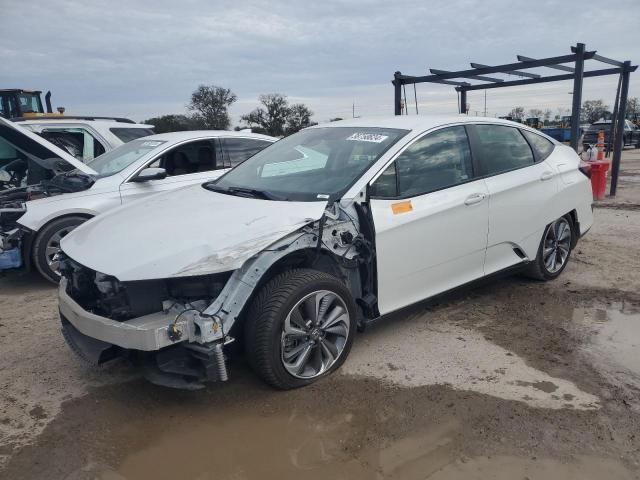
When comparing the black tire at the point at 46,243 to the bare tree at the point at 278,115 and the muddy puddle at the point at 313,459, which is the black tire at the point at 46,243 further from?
the bare tree at the point at 278,115

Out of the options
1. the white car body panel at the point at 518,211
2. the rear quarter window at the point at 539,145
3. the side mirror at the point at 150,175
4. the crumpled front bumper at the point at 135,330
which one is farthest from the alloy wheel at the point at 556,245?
the side mirror at the point at 150,175

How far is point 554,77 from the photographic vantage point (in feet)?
31.4

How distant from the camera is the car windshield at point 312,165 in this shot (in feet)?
12.6

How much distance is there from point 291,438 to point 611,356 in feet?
7.74

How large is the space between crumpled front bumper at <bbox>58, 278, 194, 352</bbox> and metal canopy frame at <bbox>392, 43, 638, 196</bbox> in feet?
23.5

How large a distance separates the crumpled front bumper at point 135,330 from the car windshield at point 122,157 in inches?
137

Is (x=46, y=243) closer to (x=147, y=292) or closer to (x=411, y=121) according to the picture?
(x=147, y=292)

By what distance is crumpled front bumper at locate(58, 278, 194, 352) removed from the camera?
115 inches

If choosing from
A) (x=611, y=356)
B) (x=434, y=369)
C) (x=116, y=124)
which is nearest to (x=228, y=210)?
(x=434, y=369)

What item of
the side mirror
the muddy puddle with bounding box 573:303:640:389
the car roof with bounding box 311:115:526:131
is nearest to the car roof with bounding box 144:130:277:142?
the side mirror

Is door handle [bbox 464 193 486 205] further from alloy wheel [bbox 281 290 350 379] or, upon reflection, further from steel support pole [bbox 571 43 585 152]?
steel support pole [bbox 571 43 585 152]

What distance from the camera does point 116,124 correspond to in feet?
28.7

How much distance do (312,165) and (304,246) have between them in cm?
106

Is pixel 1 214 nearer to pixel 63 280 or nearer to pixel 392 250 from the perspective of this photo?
pixel 63 280
